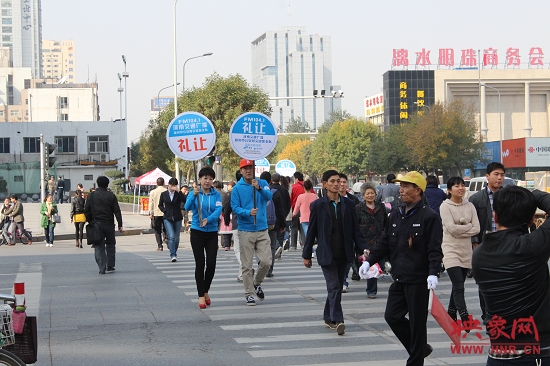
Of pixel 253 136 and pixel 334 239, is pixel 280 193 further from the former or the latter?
pixel 334 239

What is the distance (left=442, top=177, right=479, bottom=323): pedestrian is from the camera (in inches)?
371

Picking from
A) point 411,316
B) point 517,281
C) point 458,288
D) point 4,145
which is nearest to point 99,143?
point 4,145

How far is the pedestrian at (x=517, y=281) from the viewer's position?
4.34 m

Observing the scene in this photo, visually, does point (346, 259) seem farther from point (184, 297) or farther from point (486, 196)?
point (184, 297)

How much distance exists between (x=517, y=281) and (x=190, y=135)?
36.6 feet

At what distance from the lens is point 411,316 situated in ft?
22.0

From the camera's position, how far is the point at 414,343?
6.65 m

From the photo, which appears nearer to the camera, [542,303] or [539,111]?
[542,303]

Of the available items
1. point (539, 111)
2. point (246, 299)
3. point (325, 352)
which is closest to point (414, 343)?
point (325, 352)

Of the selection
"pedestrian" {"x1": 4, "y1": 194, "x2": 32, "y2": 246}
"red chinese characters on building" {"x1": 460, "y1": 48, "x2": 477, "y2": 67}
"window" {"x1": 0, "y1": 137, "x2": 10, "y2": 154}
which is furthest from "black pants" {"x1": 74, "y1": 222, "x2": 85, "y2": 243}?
"red chinese characters on building" {"x1": 460, "y1": 48, "x2": 477, "y2": 67}

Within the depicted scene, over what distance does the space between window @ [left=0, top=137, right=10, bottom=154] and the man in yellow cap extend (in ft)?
258

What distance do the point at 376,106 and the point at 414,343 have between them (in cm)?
12517

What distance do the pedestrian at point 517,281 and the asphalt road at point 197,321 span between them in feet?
10.7

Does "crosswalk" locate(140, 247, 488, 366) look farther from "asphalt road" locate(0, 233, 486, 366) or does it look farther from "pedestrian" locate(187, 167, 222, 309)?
"pedestrian" locate(187, 167, 222, 309)
